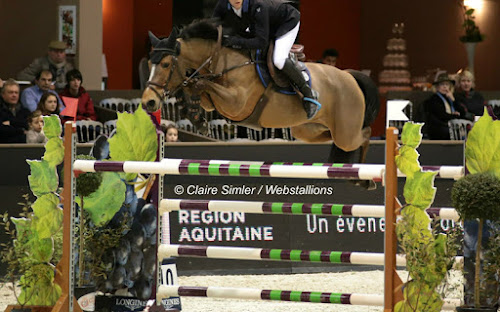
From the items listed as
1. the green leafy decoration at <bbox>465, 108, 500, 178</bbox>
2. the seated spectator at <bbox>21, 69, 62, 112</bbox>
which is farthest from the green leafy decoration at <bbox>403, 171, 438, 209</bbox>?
the seated spectator at <bbox>21, 69, 62, 112</bbox>

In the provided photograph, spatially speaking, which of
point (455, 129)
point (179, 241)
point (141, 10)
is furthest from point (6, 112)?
point (141, 10)

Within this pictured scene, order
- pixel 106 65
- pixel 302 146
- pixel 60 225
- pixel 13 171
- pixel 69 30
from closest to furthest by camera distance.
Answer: pixel 60 225 → pixel 13 171 → pixel 302 146 → pixel 69 30 → pixel 106 65

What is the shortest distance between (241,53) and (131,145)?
1.19m

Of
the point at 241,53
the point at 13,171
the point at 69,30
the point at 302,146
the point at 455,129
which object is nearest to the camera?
the point at 241,53

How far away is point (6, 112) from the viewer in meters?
8.70

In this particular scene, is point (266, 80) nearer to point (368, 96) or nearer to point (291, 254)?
point (368, 96)

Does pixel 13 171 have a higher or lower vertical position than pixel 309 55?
lower

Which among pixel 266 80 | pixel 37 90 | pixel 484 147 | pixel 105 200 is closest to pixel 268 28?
pixel 266 80

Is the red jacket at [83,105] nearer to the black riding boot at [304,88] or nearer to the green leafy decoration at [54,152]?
the black riding boot at [304,88]

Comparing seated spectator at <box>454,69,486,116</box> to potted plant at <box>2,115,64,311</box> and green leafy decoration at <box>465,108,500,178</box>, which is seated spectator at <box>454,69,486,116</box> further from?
potted plant at <box>2,115,64,311</box>

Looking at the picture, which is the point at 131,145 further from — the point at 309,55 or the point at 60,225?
the point at 309,55

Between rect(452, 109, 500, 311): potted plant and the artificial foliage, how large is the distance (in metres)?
0.17

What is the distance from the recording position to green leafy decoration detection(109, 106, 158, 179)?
17.1 feet

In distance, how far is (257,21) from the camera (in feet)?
19.3
